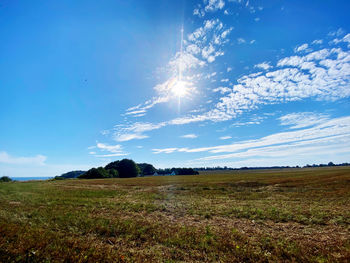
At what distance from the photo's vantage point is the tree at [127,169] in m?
135

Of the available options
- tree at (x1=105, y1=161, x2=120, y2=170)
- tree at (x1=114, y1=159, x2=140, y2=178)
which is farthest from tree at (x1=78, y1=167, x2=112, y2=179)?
tree at (x1=105, y1=161, x2=120, y2=170)

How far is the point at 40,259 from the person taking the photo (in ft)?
20.6

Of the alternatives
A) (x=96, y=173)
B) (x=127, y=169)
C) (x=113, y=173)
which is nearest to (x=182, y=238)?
(x=96, y=173)

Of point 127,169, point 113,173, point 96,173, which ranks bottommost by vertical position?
point 113,173

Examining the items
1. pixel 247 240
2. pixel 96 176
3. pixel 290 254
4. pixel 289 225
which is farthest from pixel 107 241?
pixel 96 176

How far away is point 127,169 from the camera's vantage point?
136250 mm

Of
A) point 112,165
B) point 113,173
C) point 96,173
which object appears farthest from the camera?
point 112,165

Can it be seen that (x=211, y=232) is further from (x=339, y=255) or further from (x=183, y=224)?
(x=339, y=255)

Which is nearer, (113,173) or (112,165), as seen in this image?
(113,173)

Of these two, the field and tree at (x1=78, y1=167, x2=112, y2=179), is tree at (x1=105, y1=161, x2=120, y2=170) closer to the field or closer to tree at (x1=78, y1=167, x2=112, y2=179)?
tree at (x1=78, y1=167, x2=112, y2=179)

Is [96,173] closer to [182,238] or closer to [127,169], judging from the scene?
[127,169]

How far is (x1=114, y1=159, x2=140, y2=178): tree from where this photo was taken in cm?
13538

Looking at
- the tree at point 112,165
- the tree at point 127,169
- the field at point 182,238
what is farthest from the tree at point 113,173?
the field at point 182,238

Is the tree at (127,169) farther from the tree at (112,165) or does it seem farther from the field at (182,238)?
the field at (182,238)
